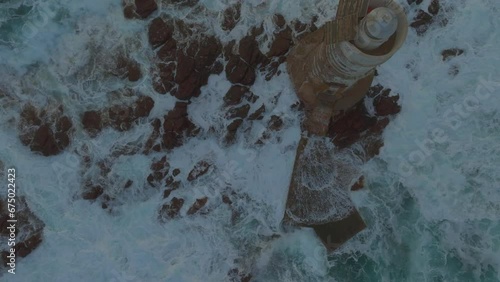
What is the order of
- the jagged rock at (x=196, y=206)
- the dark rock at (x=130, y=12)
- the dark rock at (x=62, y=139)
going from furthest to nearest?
the dark rock at (x=130, y=12) → the dark rock at (x=62, y=139) → the jagged rock at (x=196, y=206)

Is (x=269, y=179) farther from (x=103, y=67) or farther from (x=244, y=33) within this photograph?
(x=103, y=67)

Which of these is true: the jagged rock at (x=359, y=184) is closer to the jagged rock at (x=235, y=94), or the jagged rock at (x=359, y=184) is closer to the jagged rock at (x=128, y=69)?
the jagged rock at (x=235, y=94)

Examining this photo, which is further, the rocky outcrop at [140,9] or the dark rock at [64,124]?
the rocky outcrop at [140,9]

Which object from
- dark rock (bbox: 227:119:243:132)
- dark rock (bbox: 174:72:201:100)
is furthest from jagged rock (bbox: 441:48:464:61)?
dark rock (bbox: 174:72:201:100)

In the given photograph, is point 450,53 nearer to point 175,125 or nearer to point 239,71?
point 239,71

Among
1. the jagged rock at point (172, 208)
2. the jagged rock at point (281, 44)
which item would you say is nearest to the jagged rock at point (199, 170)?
the jagged rock at point (172, 208)

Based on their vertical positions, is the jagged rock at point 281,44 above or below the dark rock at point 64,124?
above
